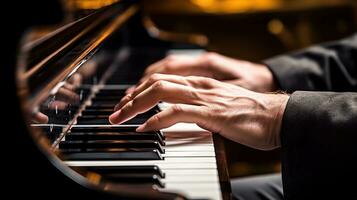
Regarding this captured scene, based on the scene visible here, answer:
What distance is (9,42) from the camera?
67 centimetres

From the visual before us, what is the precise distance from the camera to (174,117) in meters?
1.03

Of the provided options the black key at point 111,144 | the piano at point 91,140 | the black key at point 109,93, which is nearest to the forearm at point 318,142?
the piano at point 91,140

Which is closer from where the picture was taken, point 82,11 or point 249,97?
point 249,97

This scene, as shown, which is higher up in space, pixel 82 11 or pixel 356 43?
pixel 82 11

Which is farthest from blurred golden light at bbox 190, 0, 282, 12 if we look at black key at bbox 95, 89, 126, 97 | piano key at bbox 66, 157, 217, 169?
piano key at bbox 66, 157, 217, 169

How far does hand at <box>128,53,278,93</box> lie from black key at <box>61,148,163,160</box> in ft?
2.07

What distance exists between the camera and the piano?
0.73 meters

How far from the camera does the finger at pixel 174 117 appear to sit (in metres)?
1.03

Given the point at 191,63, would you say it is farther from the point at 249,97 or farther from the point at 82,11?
the point at 249,97

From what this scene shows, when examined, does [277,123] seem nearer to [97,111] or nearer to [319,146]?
[319,146]

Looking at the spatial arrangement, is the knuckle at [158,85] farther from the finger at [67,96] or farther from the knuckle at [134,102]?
the finger at [67,96]

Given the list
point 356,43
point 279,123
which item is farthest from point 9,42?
point 356,43

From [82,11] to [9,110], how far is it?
2.09 ft

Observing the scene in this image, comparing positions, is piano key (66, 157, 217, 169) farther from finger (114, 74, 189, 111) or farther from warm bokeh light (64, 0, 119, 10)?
warm bokeh light (64, 0, 119, 10)
